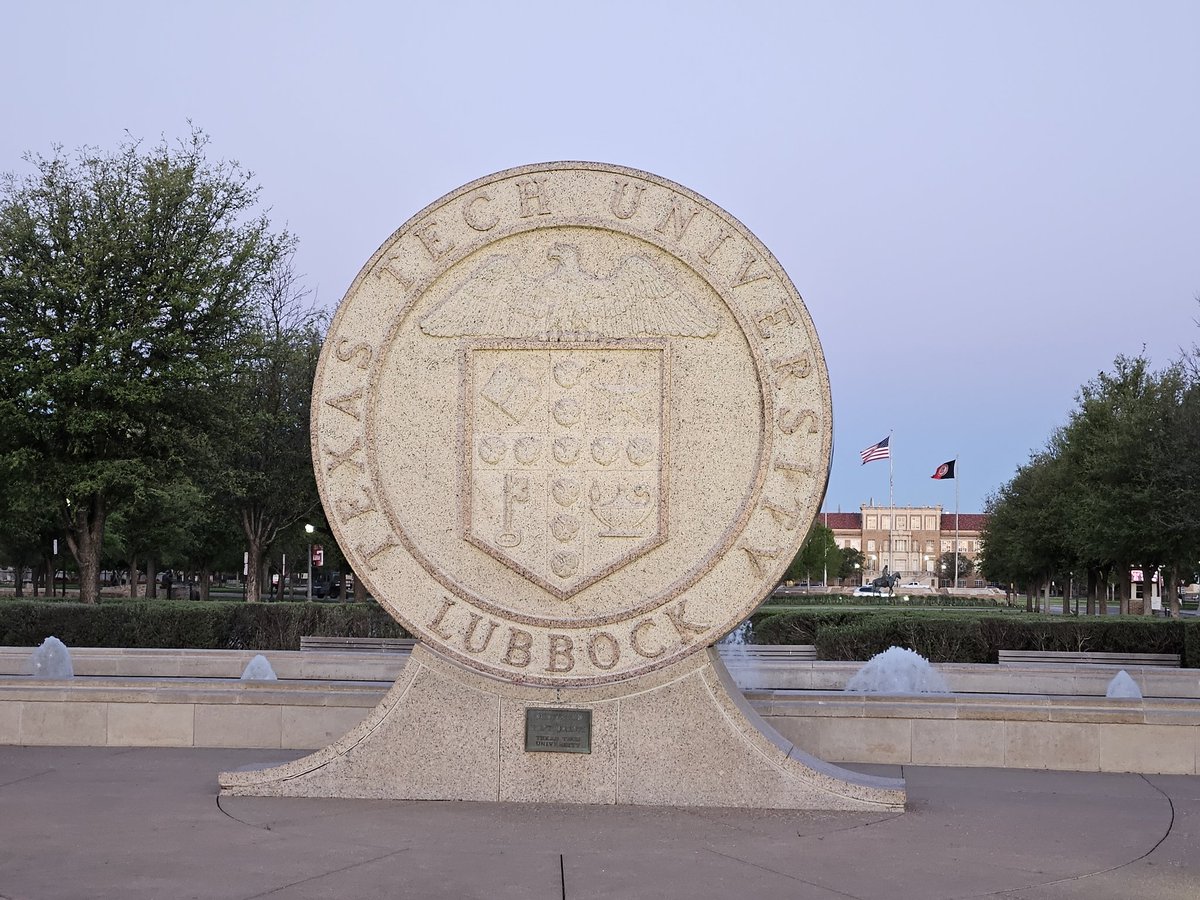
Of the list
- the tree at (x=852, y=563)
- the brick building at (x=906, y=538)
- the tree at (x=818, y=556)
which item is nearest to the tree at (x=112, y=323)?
the tree at (x=818, y=556)

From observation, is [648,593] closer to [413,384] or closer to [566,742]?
[566,742]

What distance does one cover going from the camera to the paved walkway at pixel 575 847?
5.66 metres

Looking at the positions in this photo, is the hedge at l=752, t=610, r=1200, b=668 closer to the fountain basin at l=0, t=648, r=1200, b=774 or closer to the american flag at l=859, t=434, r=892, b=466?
the fountain basin at l=0, t=648, r=1200, b=774

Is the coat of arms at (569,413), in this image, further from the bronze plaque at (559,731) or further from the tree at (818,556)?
the tree at (818,556)

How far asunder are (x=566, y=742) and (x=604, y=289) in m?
2.83

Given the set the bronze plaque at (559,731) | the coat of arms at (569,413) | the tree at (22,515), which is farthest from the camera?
the tree at (22,515)

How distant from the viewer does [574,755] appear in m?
7.74

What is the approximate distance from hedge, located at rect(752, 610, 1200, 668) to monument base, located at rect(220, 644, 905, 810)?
38.2 ft

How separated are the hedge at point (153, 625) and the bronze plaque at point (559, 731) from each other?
39.4 feet

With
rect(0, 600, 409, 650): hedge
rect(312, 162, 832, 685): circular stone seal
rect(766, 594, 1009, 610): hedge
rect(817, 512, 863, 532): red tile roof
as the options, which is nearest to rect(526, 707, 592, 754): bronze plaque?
rect(312, 162, 832, 685): circular stone seal

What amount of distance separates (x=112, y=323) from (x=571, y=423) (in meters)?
17.7

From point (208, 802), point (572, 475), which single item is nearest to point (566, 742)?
point (572, 475)

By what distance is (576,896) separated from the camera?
548 centimetres

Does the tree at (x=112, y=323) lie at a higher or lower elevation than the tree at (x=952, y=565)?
higher
